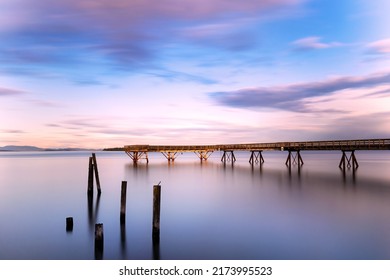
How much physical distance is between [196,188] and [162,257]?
59.1 ft

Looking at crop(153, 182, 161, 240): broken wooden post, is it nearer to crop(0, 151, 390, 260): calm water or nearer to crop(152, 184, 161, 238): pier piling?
crop(152, 184, 161, 238): pier piling

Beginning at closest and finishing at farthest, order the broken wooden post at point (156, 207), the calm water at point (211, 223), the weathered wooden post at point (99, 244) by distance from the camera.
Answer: the weathered wooden post at point (99, 244)
the calm water at point (211, 223)
the broken wooden post at point (156, 207)

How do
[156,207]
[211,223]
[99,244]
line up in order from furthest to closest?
1. [211,223]
2. [156,207]
3. [99,244]

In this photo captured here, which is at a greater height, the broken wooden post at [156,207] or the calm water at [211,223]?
the broken wooden post at [156,207]

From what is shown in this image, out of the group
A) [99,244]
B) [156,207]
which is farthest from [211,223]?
[99,244]

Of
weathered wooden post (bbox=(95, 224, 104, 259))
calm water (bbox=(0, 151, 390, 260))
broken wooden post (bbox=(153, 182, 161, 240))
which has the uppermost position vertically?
broken wooden post (bbox=(153, 182, 161, 240))

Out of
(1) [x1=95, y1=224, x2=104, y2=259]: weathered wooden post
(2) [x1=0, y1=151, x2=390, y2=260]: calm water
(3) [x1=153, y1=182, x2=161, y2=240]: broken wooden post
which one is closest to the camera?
(1) [x1=95, y1=224, x2=104, y2=259]: weathered wooden post

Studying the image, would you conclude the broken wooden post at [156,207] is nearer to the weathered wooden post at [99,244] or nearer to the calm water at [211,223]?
the calm water at [211,223]

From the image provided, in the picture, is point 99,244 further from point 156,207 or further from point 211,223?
point 211,223

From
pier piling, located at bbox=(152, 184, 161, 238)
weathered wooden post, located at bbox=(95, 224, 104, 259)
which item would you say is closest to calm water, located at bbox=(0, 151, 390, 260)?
weathered wooden post, located at bbox=(95, 224, 104, 259)

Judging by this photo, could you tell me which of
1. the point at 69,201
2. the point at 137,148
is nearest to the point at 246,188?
the point at 69,201

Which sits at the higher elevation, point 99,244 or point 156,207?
point 156,207

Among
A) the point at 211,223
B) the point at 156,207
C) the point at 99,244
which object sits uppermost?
the point at 156,207

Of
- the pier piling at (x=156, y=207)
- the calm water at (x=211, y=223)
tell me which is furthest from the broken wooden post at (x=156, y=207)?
the calm water at (x=211, y=223)
